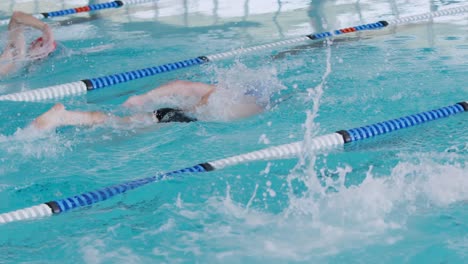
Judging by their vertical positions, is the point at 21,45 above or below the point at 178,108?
above

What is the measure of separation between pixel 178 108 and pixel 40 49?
6.13 feet

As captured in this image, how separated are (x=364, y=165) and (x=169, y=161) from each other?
97 centimetres

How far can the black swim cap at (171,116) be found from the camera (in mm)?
4562

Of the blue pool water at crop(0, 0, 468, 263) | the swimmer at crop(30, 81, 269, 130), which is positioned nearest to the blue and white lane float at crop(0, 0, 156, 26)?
the blue pool water at crop(0, 0, 468, 263)

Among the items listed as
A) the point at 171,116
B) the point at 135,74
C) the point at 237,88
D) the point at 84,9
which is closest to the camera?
the point at 171,116

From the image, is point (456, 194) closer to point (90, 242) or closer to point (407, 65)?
point (90, 242)

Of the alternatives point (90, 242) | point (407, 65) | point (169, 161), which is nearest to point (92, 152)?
point (169, 161)

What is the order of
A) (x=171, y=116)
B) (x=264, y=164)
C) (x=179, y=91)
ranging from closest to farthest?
1. (x=264, y=164)
2. (x=171, y=116)
3. (x=179, y=91)

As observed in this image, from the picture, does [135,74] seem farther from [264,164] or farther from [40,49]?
[264,164]

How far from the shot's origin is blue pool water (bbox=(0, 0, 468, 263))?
3.20 meters

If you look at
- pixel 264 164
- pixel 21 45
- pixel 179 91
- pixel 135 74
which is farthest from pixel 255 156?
pixel 21 45

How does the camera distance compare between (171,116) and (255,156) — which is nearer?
(255,156)

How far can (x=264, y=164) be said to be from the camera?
3.99 metres

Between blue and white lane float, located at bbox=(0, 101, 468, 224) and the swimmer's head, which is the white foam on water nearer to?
blue and white lane float, located at bbox=(0, 101, 468, 224)
